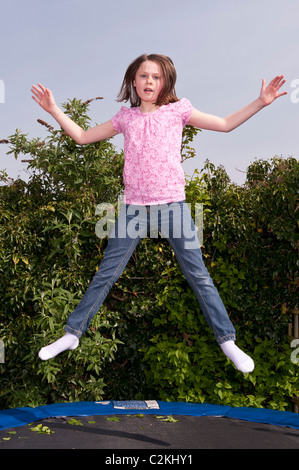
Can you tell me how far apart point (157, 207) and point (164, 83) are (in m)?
0.68

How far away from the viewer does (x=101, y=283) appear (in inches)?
94.4

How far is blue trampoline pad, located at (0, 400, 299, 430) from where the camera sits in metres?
3.13

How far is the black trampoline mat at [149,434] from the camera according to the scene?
2646mm

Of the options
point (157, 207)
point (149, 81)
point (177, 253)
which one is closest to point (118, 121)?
point (149, 81)

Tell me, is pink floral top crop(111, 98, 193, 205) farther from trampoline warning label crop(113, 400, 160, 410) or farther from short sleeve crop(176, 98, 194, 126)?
trampoline warning label crop(113, 400, 160, 410)

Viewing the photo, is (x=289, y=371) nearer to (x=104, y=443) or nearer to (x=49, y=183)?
(x=104, y=443)

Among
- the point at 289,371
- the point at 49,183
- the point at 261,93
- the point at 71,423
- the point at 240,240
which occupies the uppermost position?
the point at 261,93

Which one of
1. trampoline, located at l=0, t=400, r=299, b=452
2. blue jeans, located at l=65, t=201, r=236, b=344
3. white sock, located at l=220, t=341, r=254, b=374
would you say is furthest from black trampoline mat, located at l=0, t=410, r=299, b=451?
blue jeans, located at l=65, t=201, r=236, b=344

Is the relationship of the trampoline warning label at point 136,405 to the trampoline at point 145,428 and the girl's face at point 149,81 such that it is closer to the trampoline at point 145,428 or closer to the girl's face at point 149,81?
the trampoline at point 145,428

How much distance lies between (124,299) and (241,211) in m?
1.08

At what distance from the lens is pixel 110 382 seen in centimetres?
371

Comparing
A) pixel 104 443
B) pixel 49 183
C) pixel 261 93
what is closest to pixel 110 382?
pixel 104 443

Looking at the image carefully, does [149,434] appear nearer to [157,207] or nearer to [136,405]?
[136,405]

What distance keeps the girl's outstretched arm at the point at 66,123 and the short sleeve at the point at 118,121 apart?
0.02 metres
